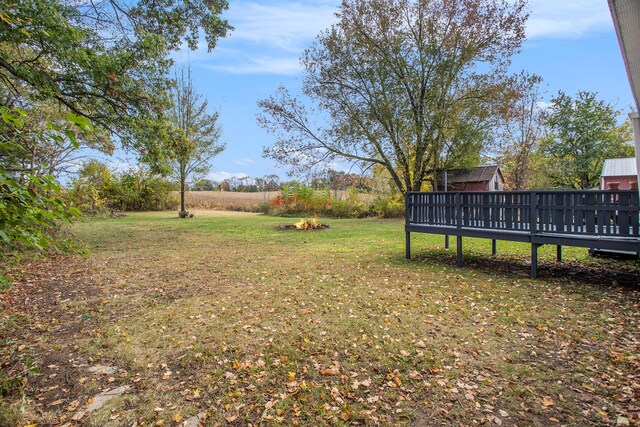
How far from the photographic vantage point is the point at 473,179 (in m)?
18.5

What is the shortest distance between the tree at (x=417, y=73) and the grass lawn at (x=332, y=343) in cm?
880

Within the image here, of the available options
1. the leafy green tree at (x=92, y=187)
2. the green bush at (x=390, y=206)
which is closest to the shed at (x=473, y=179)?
the green bush at (x=390, y=206)

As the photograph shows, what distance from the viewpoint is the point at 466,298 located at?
475 centimetres

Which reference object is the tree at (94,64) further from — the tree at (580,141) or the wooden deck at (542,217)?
the tree at (580,141)

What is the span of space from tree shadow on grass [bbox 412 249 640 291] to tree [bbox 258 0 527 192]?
310 inches

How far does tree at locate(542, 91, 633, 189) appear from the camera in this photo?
2006 centimetres

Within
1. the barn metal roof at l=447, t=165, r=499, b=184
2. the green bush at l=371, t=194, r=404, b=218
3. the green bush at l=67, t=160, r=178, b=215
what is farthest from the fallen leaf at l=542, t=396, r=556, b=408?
the green bush at l=67, t=160, r=178, b=215

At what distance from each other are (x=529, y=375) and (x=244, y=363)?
2.45m

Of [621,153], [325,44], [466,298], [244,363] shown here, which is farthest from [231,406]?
[621,153]

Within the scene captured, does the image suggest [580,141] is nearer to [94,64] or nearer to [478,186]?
[478,186]

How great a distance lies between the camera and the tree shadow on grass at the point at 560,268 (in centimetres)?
550

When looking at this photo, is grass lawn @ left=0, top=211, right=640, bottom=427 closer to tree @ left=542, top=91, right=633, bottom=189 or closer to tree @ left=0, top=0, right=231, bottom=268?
tree @ left=0, top=0, right=231, bottom=268

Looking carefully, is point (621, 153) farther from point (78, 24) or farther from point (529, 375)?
point (78, 24)

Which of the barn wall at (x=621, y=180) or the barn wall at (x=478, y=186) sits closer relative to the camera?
the barn wall at (x=621, y=180)
